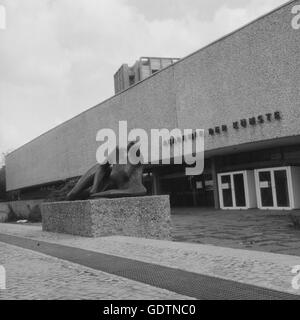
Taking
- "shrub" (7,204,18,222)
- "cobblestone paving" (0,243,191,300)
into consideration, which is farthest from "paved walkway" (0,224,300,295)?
"shrub" (7,204,18,222)

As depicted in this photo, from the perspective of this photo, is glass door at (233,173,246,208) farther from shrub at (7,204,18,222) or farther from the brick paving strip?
the brick paving strip

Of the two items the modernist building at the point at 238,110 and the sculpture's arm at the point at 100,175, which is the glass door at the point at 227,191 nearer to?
the modernist building at the point at 238,110

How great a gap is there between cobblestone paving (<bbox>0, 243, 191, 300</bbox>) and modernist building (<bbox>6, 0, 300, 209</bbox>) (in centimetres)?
1632

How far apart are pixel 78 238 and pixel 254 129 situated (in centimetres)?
1352

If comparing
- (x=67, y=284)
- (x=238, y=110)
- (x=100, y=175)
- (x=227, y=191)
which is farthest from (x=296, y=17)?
(x=67, y=284)

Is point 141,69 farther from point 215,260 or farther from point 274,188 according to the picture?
point 215,260

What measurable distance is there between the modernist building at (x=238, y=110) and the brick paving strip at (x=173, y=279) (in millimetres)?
15264

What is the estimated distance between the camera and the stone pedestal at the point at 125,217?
13211 millimetres

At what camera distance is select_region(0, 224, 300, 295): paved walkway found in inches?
259

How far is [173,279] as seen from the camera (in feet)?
22.2

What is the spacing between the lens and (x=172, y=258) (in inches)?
346

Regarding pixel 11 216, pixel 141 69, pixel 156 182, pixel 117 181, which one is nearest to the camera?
pixel 117 181

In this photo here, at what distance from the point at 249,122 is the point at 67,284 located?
1914cm
